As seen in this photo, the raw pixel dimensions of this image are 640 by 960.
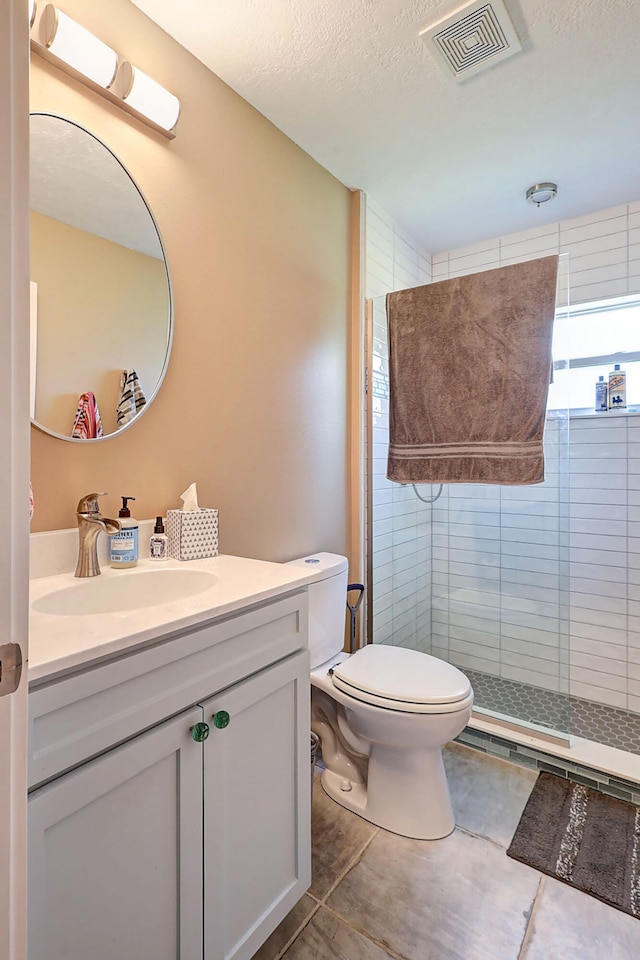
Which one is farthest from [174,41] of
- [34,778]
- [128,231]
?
[34,778]

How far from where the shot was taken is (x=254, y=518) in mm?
1702

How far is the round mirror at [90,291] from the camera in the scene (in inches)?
44.4

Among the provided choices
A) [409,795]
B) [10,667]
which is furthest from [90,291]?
[409,795]

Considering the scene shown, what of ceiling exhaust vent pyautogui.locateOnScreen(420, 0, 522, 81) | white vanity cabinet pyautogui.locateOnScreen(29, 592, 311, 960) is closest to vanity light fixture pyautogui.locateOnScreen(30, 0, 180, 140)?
ceiling exhaust vent pyautogui.locateOnScreen(420, 0, 522, 81)

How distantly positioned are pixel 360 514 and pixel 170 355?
1.17m

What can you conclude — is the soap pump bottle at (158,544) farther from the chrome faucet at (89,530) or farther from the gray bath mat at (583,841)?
the gray bath mat at (583,841)

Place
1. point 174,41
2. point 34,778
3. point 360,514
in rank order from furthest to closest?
1. point 360,514
2. point 174,41
3. point 34,778

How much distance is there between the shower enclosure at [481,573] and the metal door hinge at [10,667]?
6.11 ft

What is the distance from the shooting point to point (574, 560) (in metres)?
2.45

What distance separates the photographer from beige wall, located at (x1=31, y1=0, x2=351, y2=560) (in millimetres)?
1256

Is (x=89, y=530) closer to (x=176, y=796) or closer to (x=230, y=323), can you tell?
(x=176, y=796)

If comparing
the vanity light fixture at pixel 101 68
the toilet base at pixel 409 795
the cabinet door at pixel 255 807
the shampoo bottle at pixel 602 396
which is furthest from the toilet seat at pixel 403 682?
the vanity light fixture at pixel 101 68

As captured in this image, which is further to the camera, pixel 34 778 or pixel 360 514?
pixel 360 514

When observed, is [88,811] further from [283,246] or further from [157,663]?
[283,246]
